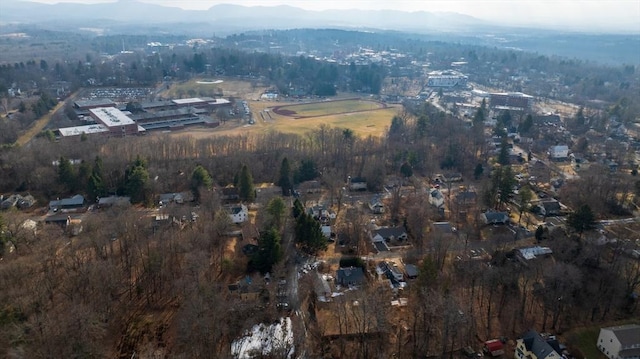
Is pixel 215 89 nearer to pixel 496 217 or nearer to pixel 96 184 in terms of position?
pixel 96 184

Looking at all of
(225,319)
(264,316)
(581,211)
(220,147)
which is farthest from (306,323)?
(220,147)

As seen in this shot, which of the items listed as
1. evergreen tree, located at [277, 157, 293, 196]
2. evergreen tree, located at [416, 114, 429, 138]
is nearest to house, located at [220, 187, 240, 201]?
evergreen tree, located at [277, 157, 293, 196]

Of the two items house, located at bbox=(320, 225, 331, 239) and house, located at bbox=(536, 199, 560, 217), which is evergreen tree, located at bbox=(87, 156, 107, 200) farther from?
house, located at bbox=(536, 199, 560, 217)

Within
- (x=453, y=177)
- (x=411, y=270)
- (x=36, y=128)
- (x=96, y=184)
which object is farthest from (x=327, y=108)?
(x=411, y=270)

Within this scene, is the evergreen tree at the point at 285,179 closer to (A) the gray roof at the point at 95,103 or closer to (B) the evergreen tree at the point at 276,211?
(B) the evergreen tree at the point at 276,211

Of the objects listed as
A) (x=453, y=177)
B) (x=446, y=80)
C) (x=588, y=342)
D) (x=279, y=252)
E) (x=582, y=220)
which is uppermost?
(x=446, y=80)

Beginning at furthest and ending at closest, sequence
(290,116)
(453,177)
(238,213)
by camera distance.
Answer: (290,116) → (453,177) → (238,213)

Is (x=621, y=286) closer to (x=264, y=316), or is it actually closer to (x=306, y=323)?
(x=306, y=323)

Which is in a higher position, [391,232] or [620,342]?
[620,342]
